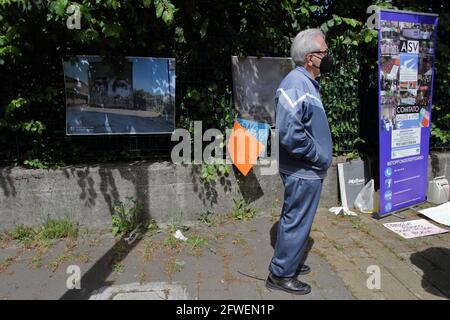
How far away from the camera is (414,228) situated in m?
4.73

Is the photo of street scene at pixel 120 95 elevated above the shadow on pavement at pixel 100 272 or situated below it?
above

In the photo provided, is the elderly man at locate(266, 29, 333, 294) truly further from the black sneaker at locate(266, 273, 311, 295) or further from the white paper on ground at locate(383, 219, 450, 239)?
the white paper on ground at locate(383, 219, 450, 239)

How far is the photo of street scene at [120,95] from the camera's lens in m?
4.61

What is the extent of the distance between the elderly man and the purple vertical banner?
185 centimetres

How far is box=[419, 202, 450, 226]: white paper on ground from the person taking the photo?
494cm

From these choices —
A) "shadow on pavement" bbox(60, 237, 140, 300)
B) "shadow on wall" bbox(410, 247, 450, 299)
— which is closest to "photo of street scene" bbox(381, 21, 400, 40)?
"shadow on wall" bbox(410, 247, 450, 299)

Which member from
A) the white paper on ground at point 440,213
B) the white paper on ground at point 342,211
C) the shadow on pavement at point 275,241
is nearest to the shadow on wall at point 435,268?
the white paper on ground at point 440,213

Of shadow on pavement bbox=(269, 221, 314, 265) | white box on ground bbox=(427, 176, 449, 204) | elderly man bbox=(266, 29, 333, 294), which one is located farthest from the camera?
white box on ground bbox=(427, 176, 449, 204)

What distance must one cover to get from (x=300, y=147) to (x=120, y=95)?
2.55m

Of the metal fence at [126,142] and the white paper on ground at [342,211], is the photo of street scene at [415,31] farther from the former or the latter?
the white paper on ground at [342,211]

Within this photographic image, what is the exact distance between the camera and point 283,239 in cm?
328

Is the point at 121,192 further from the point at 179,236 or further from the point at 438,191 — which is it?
the point at 438,191

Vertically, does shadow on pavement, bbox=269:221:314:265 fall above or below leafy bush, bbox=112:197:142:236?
below

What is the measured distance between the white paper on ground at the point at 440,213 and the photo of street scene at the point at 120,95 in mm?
3311
